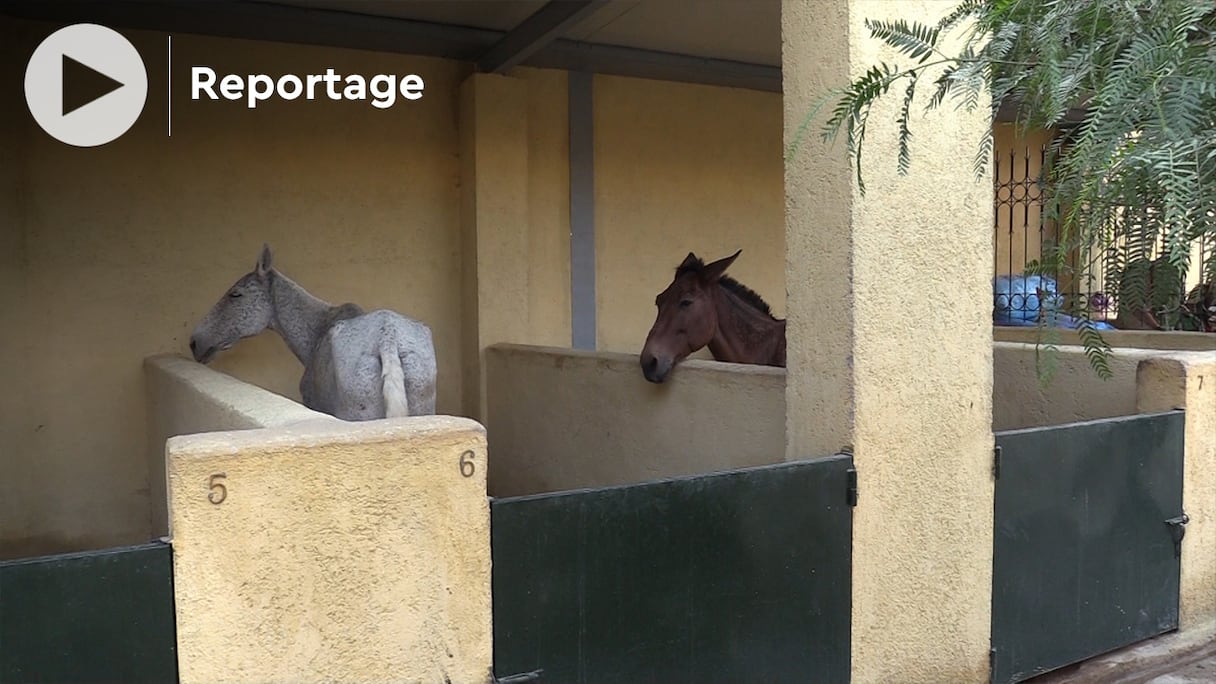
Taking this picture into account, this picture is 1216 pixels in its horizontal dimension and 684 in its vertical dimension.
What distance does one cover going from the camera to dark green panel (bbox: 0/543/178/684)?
7.01 feet

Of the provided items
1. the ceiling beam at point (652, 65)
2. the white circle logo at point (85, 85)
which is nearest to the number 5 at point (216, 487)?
the white circle logo at point (85, 85)

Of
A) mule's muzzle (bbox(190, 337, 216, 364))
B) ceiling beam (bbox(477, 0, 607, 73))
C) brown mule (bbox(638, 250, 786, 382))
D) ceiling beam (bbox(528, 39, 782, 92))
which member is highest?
ceiling beam (bbox(528, 39, 782, 92))

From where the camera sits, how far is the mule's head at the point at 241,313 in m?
5.92

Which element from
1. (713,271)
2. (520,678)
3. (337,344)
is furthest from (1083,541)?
(337,344)

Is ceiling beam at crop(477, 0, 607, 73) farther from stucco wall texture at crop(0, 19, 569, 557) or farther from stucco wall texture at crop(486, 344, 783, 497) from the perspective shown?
stucco wall texture at crop(486, 344, 783, 497)

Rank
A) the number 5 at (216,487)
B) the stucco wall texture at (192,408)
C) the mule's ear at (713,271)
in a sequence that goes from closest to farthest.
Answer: the number 5 at (216,487)
the stucco wall texture at (192,408)
the mule's ear at (713,271)

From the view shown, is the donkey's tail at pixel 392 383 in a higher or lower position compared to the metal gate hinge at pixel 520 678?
higher

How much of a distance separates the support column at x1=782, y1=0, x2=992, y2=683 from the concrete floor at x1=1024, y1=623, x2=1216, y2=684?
573mm

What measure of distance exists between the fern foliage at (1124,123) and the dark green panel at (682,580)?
5.52 ft

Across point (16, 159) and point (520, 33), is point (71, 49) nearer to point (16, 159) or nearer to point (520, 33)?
point (16, 159)

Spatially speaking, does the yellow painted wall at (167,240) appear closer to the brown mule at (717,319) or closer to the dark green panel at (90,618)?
the brown mule at (717,319)

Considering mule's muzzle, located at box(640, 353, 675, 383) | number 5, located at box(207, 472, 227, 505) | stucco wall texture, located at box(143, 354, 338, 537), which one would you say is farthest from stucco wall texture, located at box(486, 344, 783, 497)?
number 5, located at box(207, 472, 227, 505)

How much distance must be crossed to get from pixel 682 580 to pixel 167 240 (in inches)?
195

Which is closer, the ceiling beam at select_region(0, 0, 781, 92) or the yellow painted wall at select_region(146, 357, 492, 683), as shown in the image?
the yellow painted wall at select_region(146, 357, 492, 683)
